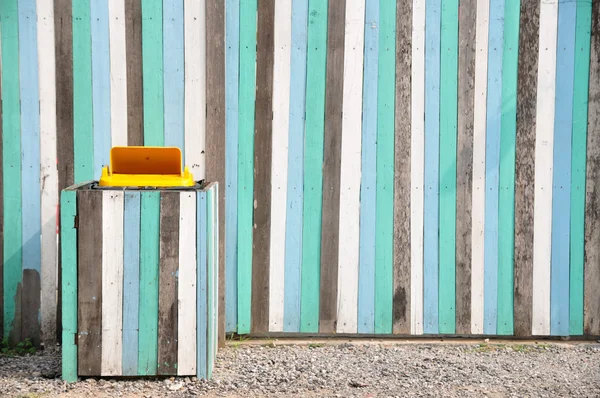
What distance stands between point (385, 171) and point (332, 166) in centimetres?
40

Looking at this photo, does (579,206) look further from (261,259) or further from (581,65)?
(261,259)

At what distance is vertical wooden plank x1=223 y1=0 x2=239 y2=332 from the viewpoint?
5773mm

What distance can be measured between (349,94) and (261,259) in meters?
1.37

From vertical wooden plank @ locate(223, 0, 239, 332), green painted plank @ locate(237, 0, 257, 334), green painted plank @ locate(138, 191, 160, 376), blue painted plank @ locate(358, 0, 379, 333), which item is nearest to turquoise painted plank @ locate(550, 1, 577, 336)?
blue painted plank @ locate(358, 0, 379, 333)

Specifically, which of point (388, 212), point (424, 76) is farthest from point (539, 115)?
point (388, 212)

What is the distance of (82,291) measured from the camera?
15.6 feet

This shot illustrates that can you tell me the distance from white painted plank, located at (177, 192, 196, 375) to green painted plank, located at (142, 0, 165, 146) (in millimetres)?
1155

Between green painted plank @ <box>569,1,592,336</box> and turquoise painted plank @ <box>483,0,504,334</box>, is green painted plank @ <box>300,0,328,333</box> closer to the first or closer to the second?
turquoise painted plank @ <box>483,0,504,334</box>

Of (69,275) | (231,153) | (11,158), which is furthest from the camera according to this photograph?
(231,153)

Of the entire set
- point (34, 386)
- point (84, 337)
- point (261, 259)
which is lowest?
point (34, 386)

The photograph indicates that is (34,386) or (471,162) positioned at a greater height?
(471,162)

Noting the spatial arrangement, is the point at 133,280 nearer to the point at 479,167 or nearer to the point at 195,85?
the point at 195,85

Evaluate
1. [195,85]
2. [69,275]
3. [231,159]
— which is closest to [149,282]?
[69,275]

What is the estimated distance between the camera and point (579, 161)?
5973 mm
